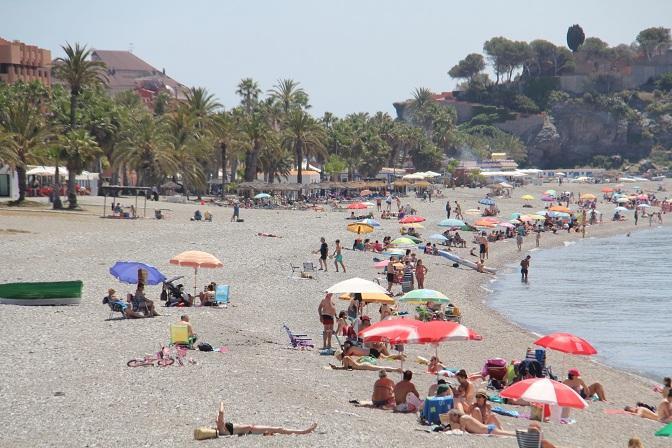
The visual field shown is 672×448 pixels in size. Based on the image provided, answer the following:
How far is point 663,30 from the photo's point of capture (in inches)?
6457

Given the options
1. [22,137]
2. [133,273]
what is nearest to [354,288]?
[133,273]

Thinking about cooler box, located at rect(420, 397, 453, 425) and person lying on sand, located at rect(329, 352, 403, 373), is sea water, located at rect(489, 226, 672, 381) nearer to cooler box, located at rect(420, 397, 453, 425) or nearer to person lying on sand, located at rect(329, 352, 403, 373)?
person lying on sand, located at rect(329, 352, 403, 373)

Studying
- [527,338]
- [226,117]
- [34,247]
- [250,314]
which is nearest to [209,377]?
[250,314]

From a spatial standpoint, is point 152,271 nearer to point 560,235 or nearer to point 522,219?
point 522,219

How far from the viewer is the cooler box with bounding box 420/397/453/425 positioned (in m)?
13.2

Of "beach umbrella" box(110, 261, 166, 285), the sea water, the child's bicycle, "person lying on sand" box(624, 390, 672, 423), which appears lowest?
the sea water

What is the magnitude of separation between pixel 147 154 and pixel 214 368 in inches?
1638

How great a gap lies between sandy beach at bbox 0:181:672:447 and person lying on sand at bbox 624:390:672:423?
1.01 ft

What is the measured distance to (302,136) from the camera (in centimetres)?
7131

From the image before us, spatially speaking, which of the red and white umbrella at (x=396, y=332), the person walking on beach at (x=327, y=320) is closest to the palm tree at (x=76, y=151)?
the person walking on beach at (x=327, y=320)

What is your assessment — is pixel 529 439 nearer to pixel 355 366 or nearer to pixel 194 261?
pixel 355 366

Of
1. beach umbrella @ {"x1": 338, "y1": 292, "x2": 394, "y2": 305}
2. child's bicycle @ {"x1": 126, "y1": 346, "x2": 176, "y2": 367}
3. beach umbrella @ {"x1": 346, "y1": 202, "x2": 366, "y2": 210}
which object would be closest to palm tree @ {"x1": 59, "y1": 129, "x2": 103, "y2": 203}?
beach umbrella @ {"x1": 346, "y1": 202, "x2": 366, "y2": 210}

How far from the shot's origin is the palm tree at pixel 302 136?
2805 inches

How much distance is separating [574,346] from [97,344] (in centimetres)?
773
